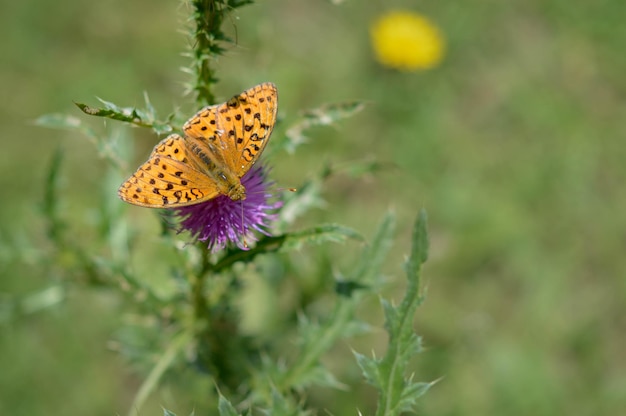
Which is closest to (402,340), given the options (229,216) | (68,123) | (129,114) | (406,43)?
(229,216)

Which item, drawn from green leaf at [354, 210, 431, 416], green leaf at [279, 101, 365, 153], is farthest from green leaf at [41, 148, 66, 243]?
green leaf at [354, 210, 431, 416]

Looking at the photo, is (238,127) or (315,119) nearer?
(238,127)

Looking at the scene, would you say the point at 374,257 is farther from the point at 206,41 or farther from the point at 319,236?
the point at 206,41

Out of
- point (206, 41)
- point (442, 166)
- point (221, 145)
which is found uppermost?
point (206, 41)

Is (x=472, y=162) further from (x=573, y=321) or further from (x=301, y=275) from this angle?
(x=301, y=275)

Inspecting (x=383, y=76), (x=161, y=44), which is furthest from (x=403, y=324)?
(x=161, y=44)

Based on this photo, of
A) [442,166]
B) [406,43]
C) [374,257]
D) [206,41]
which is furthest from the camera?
[406,43]

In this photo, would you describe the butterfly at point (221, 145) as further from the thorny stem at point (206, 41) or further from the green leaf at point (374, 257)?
the green leaf at point (374, 257)
